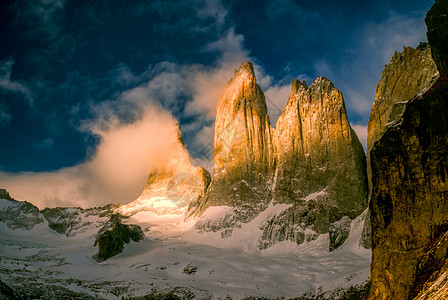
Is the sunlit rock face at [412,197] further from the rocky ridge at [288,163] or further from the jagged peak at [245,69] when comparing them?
the jagged peak at [245,69]

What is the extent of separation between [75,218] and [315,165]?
124436mm

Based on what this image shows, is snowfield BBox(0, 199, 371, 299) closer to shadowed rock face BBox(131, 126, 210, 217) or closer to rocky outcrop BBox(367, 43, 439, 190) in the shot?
rocky outcrop BBox(367, 43, 439, 190)

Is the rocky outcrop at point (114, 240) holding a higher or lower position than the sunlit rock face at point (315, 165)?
lower

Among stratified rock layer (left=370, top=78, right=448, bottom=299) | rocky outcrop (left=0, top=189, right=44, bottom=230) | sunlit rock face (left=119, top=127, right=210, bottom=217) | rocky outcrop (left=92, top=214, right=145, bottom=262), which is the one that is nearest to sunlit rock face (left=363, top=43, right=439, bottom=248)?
stratified rock layer (left=370, top=78, right=448, bottom=299)

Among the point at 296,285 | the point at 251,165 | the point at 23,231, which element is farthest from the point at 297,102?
the point at 23,231

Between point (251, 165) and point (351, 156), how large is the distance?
38158mm

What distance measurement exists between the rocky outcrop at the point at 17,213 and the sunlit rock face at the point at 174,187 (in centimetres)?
3985

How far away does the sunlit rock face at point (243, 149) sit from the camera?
124000 millimetres

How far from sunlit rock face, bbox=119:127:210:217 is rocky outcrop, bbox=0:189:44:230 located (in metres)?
39.9

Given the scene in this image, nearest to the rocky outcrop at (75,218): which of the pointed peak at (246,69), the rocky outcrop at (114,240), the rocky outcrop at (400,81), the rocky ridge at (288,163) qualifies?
the rocky ridge at (288,163)

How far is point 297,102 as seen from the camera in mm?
116562

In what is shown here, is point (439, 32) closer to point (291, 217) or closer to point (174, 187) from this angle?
point (291, 217)

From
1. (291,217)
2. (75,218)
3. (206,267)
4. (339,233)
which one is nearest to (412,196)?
(206,267)

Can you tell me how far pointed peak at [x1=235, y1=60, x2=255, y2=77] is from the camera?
14512 centimetres
